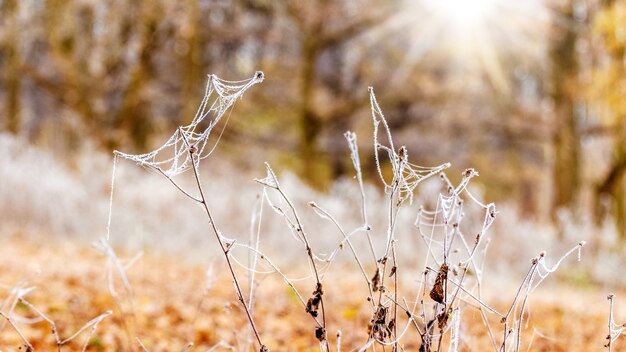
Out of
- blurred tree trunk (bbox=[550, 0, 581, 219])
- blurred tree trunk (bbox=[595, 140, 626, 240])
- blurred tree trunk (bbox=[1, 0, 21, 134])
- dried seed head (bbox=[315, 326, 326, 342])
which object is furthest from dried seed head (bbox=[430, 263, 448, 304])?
blurred tree trunk (bbox=[1, 0, 21, 134])

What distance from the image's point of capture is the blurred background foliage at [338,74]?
1059 centimetres

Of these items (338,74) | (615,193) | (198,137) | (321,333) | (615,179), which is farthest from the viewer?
(338,74)

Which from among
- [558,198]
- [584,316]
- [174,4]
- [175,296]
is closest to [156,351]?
[175,296]

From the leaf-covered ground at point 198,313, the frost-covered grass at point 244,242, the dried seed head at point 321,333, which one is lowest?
the dried seed head at point 321,333

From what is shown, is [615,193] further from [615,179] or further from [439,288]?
[439,288]

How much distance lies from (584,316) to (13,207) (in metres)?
6.93

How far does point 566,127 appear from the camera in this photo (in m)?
12.0

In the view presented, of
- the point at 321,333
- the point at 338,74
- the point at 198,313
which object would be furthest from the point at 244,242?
the point at 338,74

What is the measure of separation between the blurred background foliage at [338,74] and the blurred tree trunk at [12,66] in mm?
38

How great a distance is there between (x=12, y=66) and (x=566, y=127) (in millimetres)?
10826

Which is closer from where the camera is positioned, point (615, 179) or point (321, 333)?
point (321, 333)

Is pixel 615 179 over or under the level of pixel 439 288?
over

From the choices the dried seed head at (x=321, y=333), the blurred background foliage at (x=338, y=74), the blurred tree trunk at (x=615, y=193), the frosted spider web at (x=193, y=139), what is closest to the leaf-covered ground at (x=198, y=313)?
the dried seed head at (x=321, y=333)

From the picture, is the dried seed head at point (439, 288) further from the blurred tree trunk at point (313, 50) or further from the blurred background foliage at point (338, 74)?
the blurred tree trunk at point (313, 50)
